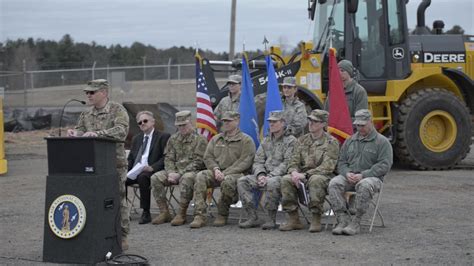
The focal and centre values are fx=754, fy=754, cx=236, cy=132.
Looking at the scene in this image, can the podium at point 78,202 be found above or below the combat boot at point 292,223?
above

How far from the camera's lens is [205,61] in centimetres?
1120

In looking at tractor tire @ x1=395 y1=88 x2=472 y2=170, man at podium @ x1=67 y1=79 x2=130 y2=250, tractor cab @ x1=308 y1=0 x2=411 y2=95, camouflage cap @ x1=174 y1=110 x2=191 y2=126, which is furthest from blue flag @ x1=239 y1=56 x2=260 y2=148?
tractor tire @ x1=395 y1=88 x2=472 y2=170

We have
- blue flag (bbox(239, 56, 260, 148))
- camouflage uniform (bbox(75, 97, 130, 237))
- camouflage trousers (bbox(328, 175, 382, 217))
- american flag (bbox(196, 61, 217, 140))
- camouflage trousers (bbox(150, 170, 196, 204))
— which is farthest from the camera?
american flag (bbox(196, 61, 217, 140))

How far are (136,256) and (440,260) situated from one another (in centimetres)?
266

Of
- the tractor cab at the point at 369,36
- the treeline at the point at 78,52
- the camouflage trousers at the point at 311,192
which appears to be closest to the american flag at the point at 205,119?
the camouflage trousers at the point at 311,192

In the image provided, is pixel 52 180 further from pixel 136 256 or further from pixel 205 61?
pixel 205 61

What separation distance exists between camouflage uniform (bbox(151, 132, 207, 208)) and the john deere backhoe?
3.44 m

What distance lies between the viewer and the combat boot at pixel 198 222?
8494mm

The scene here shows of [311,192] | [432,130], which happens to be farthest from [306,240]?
[432,130]

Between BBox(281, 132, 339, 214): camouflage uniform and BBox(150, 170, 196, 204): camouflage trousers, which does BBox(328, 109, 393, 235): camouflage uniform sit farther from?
BBox(150, 170, 196, 204): camouflage trousers

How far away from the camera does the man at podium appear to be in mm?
7215

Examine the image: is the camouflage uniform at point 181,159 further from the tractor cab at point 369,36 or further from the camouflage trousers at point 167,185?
the tractor cab at point 369,36

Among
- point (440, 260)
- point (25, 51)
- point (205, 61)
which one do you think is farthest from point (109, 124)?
point (25, 51)

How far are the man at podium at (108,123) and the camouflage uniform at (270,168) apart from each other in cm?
163
